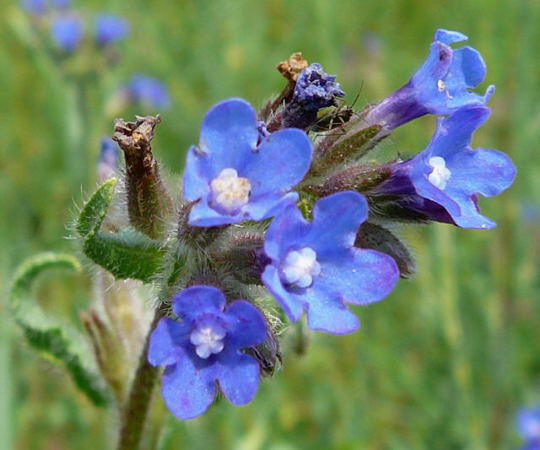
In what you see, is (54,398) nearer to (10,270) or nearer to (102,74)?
(10,270)

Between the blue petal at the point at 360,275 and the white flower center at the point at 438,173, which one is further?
the white flower center at the point at 438,173

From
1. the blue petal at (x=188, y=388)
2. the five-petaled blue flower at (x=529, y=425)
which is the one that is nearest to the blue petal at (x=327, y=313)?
the blue petal at (x=188, y=388)

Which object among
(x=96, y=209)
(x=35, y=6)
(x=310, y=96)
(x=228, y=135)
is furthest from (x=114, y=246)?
(x=35, y=6)

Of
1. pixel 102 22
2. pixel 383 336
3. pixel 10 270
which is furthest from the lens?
pixel 102 22

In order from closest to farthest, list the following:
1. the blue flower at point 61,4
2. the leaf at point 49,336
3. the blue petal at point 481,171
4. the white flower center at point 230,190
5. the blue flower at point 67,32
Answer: the white flower center at point 230,190 → the blue petal at point 481,171 → the leaf at point 49,336 → the blue flower at point 67,32 → the blue flower at point 61,4

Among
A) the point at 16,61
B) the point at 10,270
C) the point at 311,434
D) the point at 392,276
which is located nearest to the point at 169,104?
the point at 16,61

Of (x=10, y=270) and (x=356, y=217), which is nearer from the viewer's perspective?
(x=356, y=217)

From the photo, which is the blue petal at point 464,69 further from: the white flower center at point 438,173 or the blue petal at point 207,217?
the blue petal at point 207,217
